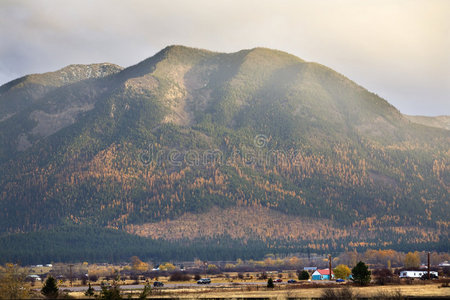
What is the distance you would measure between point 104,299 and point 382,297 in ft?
115

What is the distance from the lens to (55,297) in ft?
299

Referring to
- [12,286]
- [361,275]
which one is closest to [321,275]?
[361,275]

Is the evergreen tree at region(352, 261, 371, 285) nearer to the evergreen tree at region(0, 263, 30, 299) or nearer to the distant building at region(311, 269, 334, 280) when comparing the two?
the distant building at region(311, 269, 334, 280)

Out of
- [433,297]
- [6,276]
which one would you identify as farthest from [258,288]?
[6,276]

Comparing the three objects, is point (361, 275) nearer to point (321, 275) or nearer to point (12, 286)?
point (321, 275)

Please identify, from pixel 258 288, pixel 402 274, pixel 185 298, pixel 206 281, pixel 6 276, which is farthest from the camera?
pixel 402 274

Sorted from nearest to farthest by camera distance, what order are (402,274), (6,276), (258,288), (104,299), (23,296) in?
1. (104,299)
2. (23,296)
3. (6,276)
4. (258,288)
5. (402,274)

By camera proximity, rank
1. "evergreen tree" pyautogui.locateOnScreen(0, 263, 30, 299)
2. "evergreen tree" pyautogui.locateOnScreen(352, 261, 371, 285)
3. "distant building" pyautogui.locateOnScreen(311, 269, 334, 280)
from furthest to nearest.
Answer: "distant building" pyautogui.locateOnScreen(311, 269, 334, 280)
"evergreen tree" pyautogui.locateOnScreen(352, 261, 371, 285)
"evergreen tree" pyautogui.locateOnScreen(0, 263, 30, 299)

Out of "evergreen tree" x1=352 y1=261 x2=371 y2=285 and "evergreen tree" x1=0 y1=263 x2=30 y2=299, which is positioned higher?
"evergreen tree" x1=0 y1=263 x2=30 y2=299

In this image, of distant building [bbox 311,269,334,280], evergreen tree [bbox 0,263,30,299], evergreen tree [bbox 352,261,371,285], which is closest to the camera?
evergreen tree [bbox 0,263,30,299]

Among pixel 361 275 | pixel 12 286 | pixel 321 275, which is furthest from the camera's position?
pixel 321 275

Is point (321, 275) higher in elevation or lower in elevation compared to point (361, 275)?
lower

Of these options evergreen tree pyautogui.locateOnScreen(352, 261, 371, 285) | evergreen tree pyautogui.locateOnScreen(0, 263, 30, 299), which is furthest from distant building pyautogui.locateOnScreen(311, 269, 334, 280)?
evergreen tree pyautogui.locateOnScreen(0, 263, 30, 299)

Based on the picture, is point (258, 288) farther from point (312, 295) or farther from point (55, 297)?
point (55, 297)
